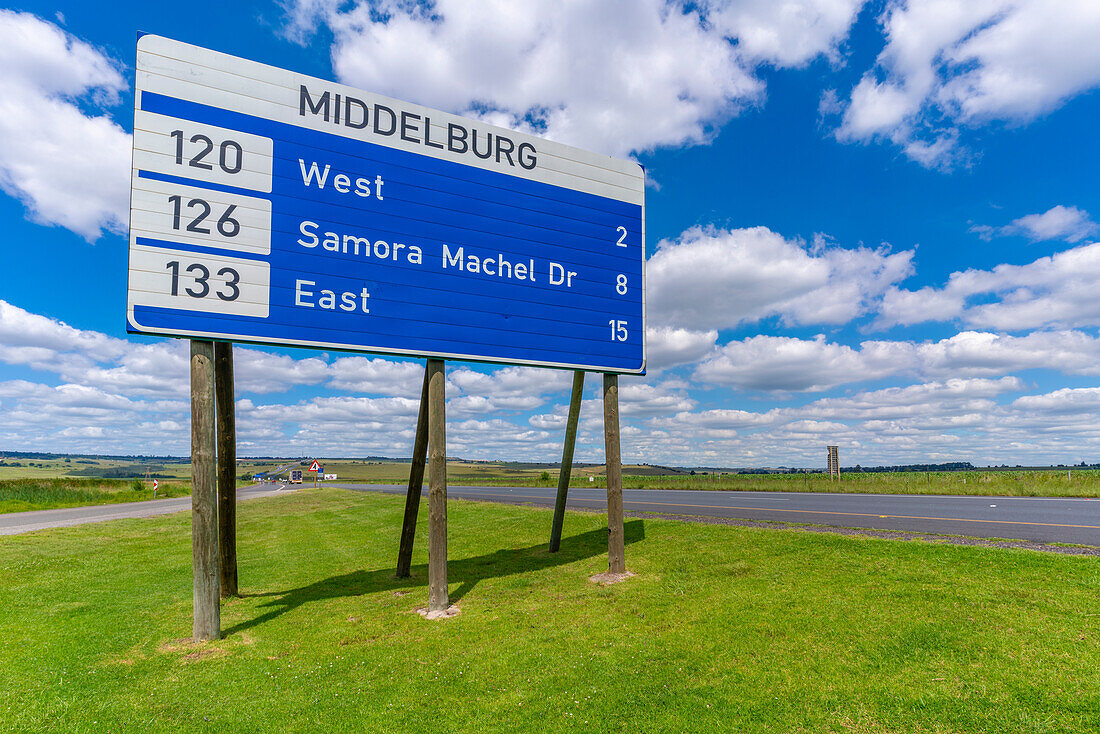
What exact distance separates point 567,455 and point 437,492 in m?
4.38

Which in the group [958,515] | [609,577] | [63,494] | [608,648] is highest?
[608,648]

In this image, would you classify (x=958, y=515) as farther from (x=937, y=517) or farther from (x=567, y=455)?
(x=567, y=455)

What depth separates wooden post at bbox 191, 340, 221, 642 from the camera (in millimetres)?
7066

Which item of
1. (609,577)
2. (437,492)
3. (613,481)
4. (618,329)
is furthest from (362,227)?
(609,577)

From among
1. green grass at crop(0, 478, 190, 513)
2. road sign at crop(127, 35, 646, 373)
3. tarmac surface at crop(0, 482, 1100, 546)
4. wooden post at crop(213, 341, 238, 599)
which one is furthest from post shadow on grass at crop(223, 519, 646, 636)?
green grass at crop(0, 478, 190, 513)

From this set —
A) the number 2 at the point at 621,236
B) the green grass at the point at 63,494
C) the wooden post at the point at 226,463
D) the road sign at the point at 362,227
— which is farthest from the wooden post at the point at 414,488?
the green grass at the point at 63,494

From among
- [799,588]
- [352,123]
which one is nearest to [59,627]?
[352,123]

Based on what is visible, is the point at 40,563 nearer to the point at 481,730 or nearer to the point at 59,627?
the point at 59,627

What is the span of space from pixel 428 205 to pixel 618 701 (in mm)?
7585

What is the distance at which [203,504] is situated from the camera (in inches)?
280

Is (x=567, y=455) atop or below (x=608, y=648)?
atop

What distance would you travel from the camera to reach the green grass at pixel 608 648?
4793 mm

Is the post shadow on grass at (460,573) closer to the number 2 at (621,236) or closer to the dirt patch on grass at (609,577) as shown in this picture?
the dirt patch on grass at (609,577)

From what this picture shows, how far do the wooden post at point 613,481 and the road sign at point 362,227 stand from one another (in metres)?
0.62
